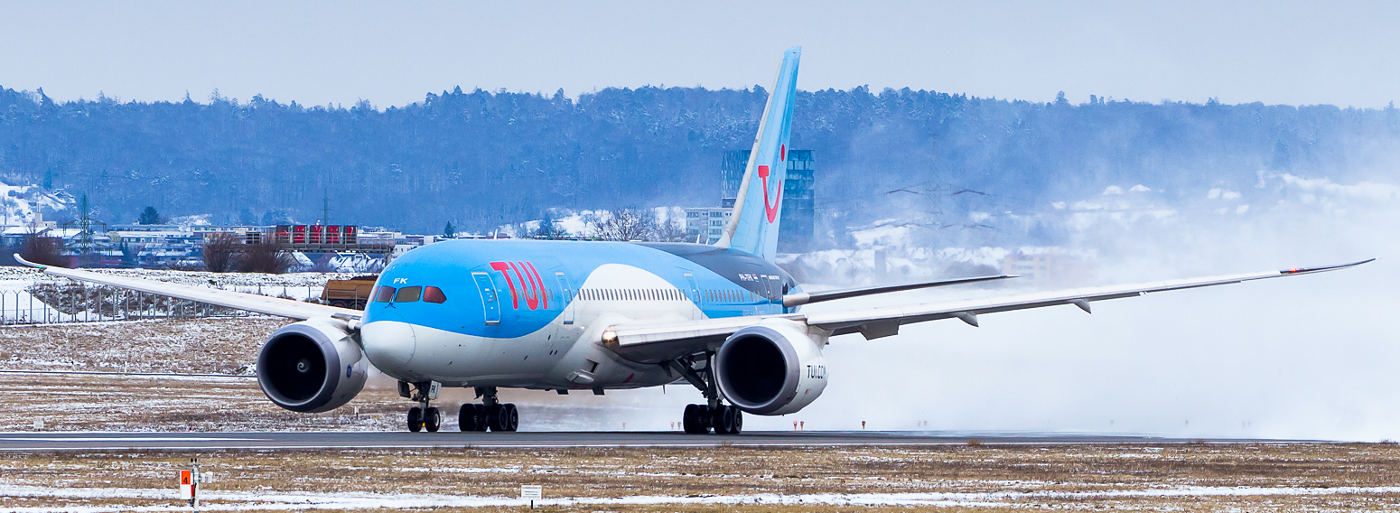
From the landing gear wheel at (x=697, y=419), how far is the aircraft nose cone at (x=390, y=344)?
263 inches

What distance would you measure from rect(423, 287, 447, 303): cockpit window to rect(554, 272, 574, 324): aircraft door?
3.11 meters

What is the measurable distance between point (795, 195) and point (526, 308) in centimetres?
11874

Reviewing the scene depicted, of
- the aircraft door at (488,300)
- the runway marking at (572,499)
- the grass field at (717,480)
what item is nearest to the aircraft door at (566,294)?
the aircraft door at (488,300)

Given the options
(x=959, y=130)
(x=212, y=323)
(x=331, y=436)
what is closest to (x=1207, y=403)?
(x=331, y=436)

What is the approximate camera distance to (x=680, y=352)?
1467 inches

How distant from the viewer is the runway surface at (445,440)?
27766 millimetres

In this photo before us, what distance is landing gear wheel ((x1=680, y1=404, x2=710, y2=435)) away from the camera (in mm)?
37094

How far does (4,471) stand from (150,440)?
22.1ft

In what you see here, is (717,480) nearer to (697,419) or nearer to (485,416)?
(485,416)

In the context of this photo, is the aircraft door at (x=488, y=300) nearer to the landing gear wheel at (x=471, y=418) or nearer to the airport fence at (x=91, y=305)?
the landing gear wheel at (x=471, y=418)

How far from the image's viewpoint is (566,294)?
3550cm

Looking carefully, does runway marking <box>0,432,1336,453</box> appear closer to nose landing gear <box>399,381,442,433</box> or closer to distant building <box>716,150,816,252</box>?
nose landing gear <box>399,381,442,433</box>

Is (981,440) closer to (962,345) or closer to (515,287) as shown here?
(515,287)

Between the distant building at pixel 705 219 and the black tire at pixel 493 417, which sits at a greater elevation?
the distant building at pixel 705 219
